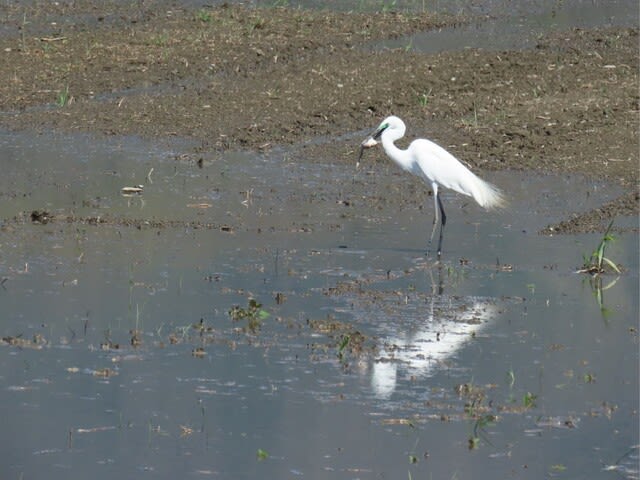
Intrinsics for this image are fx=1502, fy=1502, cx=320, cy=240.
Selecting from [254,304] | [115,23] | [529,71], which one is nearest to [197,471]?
[254,304]

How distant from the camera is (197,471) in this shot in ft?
24.2

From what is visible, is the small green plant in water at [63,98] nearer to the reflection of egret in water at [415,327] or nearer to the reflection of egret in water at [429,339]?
the reflection of egret in water at [415,327]

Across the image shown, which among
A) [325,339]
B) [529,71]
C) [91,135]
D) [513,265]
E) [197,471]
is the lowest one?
[197,471]

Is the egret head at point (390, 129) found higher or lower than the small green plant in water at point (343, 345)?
higher

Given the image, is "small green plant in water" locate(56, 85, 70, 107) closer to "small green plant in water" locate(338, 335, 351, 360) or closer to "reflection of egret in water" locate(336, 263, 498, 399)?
"reflection of egret in water" locate(336, 263, 498, 399)

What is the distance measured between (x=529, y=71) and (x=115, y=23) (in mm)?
5611

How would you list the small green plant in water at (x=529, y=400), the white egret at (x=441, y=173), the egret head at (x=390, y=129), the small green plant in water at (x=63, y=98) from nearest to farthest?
the small green plant in water at (x=529, y=400) < the white egret at (x=441, y=173) < the egret head at (x=390, y=129) < the small green plant in water at (x=63, y=98)

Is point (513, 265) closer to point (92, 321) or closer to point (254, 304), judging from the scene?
point (254, 304)

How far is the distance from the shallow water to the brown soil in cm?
95

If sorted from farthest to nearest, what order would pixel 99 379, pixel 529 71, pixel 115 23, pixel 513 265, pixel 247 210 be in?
pixel 115 23, pixel 529 71, pixel 247 210, pixel 513 265, pixel 99 379

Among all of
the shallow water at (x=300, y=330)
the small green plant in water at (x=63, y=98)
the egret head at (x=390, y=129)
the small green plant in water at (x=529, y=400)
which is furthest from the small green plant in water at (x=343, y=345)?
the small green plant in water at (x=63, y=98)

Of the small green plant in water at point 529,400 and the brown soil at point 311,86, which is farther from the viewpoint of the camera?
the brown soil at point 311,86

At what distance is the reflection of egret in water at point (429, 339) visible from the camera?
29.3ft

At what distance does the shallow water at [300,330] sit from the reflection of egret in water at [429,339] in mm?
24
